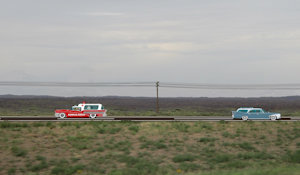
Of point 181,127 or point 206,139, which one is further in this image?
point 181,127

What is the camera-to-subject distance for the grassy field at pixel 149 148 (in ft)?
61.7

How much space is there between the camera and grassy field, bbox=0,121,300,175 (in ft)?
61.7

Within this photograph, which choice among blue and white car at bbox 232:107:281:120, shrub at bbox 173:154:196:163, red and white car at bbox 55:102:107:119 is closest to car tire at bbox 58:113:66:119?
red and white car at bbox 55:102:107:119

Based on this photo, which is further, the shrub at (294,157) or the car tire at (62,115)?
the car tire at (62,115)

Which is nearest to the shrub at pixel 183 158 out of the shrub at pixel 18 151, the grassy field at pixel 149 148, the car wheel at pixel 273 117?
the grassy field at pixel 149 148

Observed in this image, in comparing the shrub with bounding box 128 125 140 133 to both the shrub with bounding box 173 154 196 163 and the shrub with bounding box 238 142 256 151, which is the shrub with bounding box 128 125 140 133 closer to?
the shrub with bounding box 238 142 256 151

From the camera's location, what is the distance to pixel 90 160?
68.3 ft

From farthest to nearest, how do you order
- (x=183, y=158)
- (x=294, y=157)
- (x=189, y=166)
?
(x=294, y=157), (x=183, y=158), (x=189, y=166)

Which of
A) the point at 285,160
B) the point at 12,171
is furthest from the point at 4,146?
the point at 285,160

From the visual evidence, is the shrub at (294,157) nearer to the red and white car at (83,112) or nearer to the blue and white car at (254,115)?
the blue and white car at (254,115)

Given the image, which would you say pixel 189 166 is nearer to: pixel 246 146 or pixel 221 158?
pixel 221 158

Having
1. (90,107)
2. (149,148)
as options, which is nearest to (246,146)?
(149,148)

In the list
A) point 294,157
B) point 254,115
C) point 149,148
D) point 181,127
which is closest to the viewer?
point 294,157

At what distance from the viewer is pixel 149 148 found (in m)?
24.0
